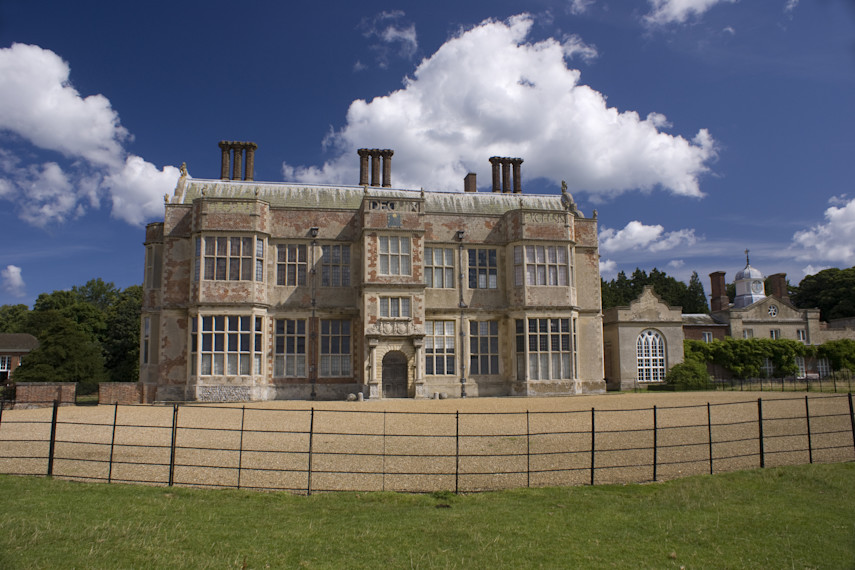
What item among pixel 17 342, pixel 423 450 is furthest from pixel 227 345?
pixel 17 342

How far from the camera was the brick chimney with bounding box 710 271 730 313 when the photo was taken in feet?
159

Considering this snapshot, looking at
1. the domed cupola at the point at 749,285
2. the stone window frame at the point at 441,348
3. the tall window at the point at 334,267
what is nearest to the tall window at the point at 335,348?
the tall window at the point at 334,267

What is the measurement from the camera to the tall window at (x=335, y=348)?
2938 centimetres

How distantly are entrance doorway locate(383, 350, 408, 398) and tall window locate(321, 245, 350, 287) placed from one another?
14.6 ft

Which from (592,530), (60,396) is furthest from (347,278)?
(592,530)

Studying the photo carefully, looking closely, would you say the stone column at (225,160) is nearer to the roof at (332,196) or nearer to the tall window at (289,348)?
the roof at (332,196)

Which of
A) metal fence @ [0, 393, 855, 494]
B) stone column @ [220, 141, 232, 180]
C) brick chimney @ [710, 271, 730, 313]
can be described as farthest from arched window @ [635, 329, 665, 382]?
stone column @ [220, 141, 232, 180]

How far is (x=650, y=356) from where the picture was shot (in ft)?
124

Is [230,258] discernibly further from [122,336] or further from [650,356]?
[650,356]

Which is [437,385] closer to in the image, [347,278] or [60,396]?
[347,278]

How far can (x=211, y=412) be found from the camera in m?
20.8

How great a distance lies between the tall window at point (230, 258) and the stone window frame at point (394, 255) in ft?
19.6

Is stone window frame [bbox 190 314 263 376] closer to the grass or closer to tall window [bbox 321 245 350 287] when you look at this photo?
tall window [bbox 321 245 350 287]

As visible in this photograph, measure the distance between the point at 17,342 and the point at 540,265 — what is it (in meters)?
60.5
